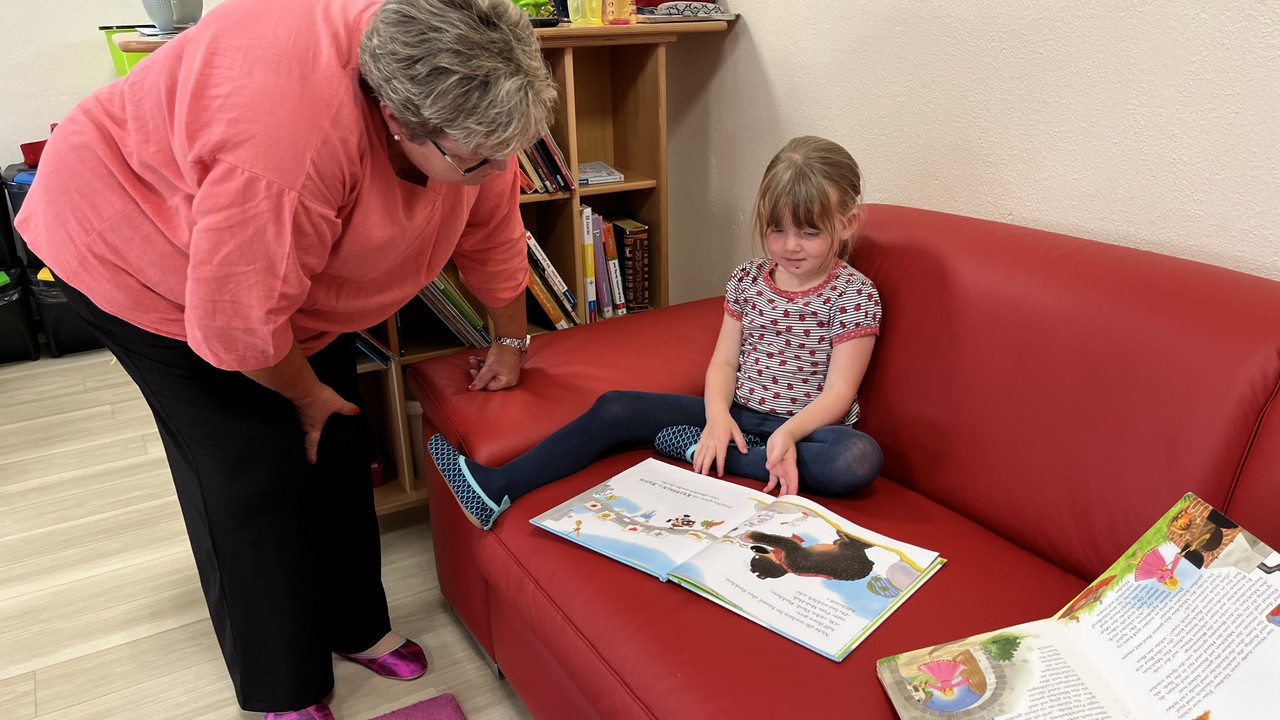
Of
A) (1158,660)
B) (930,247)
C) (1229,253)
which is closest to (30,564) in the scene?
(930,247)

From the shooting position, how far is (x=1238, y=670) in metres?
0.86

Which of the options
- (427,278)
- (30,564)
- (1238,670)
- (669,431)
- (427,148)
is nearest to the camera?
(1238,670)

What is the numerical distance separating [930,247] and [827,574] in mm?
624

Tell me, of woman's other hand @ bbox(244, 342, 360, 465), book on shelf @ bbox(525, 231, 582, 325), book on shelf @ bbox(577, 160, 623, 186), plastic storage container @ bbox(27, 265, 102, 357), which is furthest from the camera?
plastic storage container @ bbox(27, 265, 102, 357)

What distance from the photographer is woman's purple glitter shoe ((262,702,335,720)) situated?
1.50m

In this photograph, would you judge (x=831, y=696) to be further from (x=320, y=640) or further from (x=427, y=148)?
(x=320, y=640)

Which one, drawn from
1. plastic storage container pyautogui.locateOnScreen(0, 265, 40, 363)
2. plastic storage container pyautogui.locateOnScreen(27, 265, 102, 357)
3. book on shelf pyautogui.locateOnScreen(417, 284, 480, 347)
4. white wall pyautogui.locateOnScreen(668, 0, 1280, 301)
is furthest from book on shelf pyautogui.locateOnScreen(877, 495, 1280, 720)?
plastic storage container pyautogui.locateOnScreen(0, 265, 40, 363)

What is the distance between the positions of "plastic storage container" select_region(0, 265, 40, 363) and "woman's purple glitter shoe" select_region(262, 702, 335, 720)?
2.44 m

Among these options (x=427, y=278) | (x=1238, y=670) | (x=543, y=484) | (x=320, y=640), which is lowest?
(x=320, y=640)

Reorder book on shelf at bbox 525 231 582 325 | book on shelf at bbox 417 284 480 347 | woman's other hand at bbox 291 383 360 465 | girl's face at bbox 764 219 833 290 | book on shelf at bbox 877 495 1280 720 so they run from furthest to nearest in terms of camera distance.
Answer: book on shelf at bbox 525 231 582 325 < book on shelf at bbox 417 284 480 347 < girl's face at bbox 764 219 833 290 < woman's other hand at bbox 291 383 360 465 < book on shelf at bbox 877 495 1280 720

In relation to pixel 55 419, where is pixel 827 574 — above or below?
above

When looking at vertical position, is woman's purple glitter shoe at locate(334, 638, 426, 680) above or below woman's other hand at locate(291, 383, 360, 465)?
below

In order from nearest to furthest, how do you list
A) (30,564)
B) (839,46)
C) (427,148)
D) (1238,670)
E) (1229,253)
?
(1238,670), (427,148), (1229,253), (839,46), (30,564)

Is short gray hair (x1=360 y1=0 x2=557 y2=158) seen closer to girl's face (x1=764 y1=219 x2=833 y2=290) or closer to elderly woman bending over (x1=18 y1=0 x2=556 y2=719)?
elderly woman bending over (x1=18 y1=0 x2=556 y2=719)
